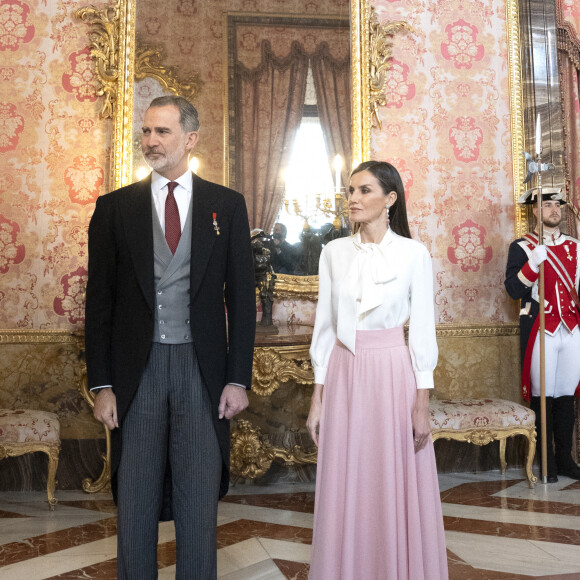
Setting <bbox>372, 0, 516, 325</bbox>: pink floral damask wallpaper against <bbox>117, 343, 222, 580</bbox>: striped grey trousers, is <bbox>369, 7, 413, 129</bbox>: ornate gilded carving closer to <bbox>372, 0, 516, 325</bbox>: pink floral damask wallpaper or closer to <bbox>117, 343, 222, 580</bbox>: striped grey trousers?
<bbox>372, 0, 516, 325</bbox>: pink floral damask wallpaper

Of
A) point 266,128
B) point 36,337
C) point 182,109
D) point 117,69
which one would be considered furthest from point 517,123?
point 36,337

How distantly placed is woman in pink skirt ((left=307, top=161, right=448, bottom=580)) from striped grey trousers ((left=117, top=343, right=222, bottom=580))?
0.40 meters

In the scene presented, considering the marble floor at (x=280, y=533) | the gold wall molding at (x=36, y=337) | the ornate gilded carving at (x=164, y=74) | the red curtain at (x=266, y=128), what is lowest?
the marble floor at (x=280, y=533)

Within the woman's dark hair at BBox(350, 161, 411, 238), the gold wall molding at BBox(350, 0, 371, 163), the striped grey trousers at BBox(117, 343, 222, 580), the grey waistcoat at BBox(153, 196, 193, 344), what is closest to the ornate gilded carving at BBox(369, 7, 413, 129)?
the gold wall molding at BBox(350, 0, 371, 163)

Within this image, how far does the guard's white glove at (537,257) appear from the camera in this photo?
3.97 metres

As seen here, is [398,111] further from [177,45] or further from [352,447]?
[352,447]

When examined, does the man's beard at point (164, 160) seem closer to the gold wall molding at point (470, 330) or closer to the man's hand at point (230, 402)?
the man's hand at point (230, 402)

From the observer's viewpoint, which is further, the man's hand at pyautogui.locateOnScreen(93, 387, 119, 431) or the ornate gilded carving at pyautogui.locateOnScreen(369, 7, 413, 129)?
the ornate gilded carving at pyautogui.locateOnScreen(369, 7, 413, 129)

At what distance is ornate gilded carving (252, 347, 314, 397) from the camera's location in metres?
3.63

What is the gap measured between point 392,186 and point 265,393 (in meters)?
1.71

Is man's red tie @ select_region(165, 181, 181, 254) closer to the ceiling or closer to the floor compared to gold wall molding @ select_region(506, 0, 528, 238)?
closer to the floor

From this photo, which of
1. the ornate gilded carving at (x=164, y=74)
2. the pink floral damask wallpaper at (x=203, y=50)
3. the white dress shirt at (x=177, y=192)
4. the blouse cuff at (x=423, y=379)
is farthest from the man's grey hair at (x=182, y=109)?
the ornate gilded carving at (x=164, y=74)

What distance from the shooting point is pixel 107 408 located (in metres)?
1.84

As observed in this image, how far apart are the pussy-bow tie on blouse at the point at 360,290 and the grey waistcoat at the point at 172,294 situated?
514 millimetres
